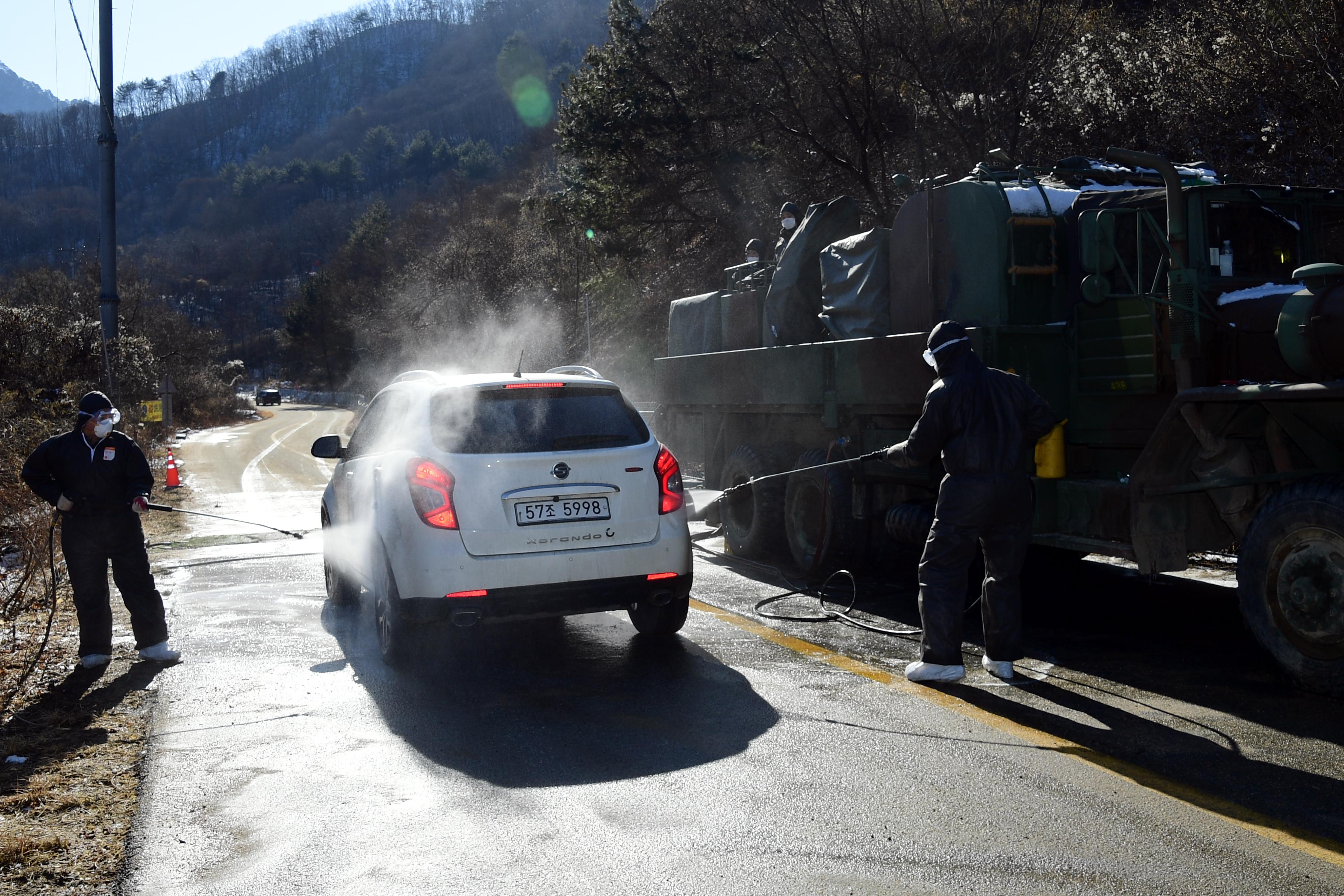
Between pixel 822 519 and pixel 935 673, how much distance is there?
11.3 ft

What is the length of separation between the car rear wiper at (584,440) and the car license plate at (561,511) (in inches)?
12.1

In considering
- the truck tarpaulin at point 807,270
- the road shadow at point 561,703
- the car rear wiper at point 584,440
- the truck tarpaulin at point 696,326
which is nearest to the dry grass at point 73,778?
the road shadow at point 561,703

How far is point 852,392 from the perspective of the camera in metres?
9.17

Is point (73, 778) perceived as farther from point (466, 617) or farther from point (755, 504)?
point (755, 504)

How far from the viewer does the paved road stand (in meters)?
3.82

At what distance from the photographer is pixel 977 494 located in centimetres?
603

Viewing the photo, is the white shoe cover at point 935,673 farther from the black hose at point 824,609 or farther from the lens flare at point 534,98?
the lens flare at point 534,98

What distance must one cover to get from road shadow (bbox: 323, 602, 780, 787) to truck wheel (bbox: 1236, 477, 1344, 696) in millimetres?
2472

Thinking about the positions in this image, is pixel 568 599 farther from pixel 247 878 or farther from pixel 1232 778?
pixel 1232 778

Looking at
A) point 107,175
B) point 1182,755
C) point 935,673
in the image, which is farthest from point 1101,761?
point 107,175

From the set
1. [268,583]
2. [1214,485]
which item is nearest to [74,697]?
[268,583]

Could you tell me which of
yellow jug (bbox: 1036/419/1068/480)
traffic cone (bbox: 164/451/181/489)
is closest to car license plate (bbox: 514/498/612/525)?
yellow jug (bbox: 1036/419/1068/480)

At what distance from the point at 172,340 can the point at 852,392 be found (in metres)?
59.5

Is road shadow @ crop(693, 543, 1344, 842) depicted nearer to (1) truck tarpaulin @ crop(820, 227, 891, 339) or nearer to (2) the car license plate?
(2) the car license plate
